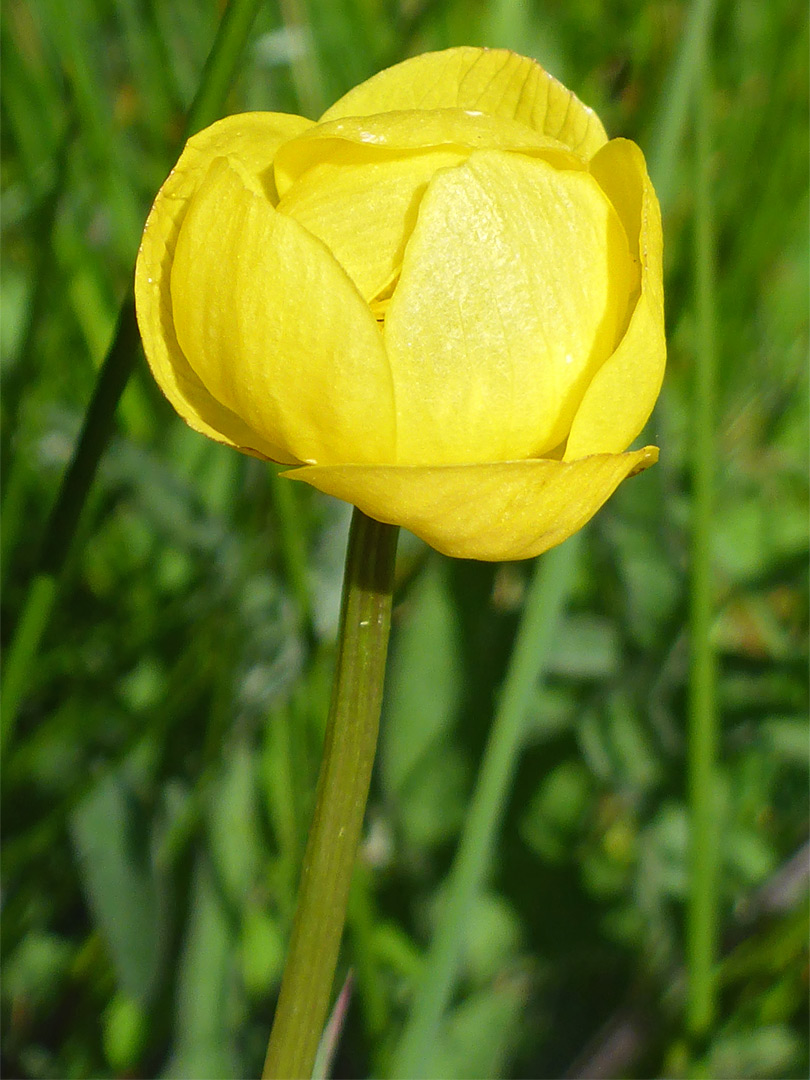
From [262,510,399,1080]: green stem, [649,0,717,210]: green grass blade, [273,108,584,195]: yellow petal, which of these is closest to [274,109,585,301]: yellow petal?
[273,108,584,195]: yellow petal

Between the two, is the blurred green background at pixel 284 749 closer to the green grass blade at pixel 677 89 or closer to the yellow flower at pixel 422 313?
the green grass blade at pixel 677 89

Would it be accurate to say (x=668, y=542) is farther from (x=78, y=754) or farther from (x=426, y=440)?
(x=426, y=440)

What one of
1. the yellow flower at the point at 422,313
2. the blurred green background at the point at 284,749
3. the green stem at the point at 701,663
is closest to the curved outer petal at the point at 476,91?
the yellow flower at the point at 422,313

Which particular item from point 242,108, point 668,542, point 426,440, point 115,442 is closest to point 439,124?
point 426,440

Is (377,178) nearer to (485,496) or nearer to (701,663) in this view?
(485,496)

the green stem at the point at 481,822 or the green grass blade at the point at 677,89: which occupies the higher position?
the green grass blade at the point at 677,89

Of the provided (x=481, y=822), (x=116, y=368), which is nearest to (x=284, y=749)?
(x=481, y=822)

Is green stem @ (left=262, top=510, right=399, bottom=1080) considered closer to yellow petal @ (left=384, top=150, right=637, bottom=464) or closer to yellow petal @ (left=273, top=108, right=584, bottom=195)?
yellow petal @ (left=384, top=150, right=637, bottom=464)
